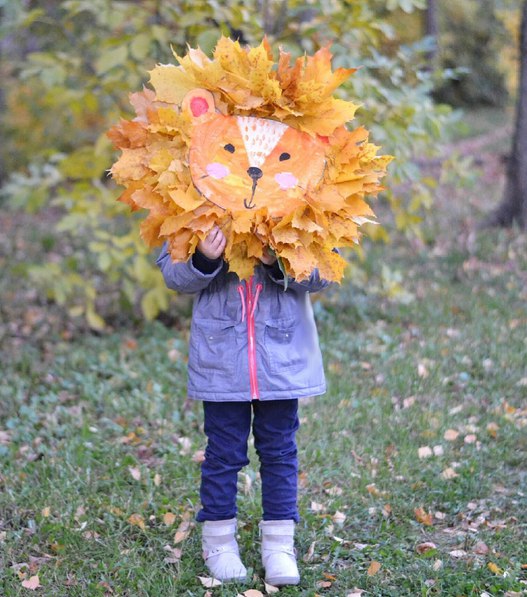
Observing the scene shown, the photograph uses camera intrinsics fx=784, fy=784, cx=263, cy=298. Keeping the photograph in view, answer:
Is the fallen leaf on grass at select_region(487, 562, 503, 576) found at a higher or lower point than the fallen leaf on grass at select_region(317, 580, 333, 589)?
higher

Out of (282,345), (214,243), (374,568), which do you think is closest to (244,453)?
(282,345)

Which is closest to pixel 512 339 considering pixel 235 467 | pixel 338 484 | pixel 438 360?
pixel 438 360

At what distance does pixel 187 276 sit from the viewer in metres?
2.71

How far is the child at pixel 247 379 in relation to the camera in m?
2.76

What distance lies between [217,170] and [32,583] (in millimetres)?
1720

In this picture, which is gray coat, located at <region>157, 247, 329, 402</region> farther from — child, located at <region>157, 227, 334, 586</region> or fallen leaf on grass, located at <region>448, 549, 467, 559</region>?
fallen leaf on grass, located at <region>448, 549, 467, 559</region>

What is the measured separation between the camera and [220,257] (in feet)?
8.93

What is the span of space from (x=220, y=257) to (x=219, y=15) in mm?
2322

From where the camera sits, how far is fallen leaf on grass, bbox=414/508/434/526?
3456 millimetres

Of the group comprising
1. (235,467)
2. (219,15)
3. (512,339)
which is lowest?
(235,467)

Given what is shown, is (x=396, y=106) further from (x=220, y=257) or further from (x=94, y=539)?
(x=94, y=539)

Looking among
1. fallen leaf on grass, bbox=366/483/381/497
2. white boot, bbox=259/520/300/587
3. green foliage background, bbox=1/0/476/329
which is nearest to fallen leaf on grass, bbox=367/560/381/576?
white boot, bbox=259/520/300/587

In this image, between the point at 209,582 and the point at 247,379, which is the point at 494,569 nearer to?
the point at 209,582

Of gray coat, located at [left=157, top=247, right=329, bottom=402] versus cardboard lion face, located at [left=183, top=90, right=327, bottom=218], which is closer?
cardboard lion face, located at [left=183, top=90, right=327, bottom=218]
